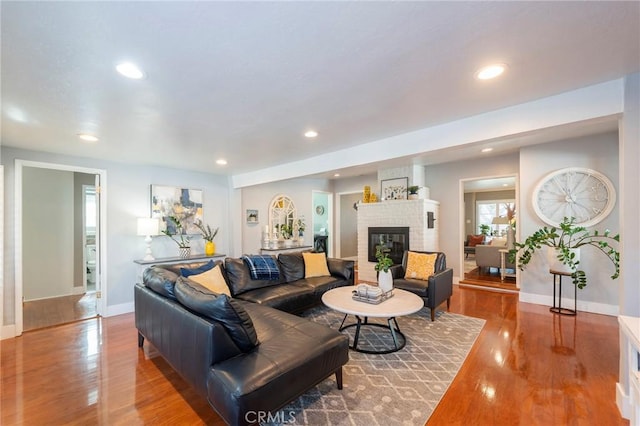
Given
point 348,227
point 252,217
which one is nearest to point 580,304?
point 348,227

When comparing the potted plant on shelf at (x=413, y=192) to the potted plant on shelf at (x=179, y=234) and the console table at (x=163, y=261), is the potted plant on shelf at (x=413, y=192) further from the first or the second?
the potted plant on shelf at (x=179, y=234)

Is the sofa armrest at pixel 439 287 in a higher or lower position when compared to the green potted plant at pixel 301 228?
lower

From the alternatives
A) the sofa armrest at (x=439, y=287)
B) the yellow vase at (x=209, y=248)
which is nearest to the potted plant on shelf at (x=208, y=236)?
the yellow vase at (x=209, y=248)

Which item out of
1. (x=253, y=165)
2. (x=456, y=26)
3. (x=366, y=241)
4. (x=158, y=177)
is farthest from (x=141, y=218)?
(x=456, y=26)

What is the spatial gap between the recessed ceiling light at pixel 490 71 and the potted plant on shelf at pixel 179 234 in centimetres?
471

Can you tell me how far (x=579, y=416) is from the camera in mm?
1787

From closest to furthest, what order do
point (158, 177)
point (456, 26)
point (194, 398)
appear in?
point (456, 26) < point (194, 398) < point (158, 177)

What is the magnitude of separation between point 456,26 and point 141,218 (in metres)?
4.72

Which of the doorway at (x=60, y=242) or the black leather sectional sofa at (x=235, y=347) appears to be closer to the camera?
the black leather sectional sofa at (x=235, y=347)

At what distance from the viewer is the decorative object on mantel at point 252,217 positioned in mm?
6352

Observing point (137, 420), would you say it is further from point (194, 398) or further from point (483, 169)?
point (483, 169)

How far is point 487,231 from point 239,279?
9097 mm

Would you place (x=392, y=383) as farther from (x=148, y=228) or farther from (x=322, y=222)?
(x=322, y=222)

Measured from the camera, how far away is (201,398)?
2.01 metres
